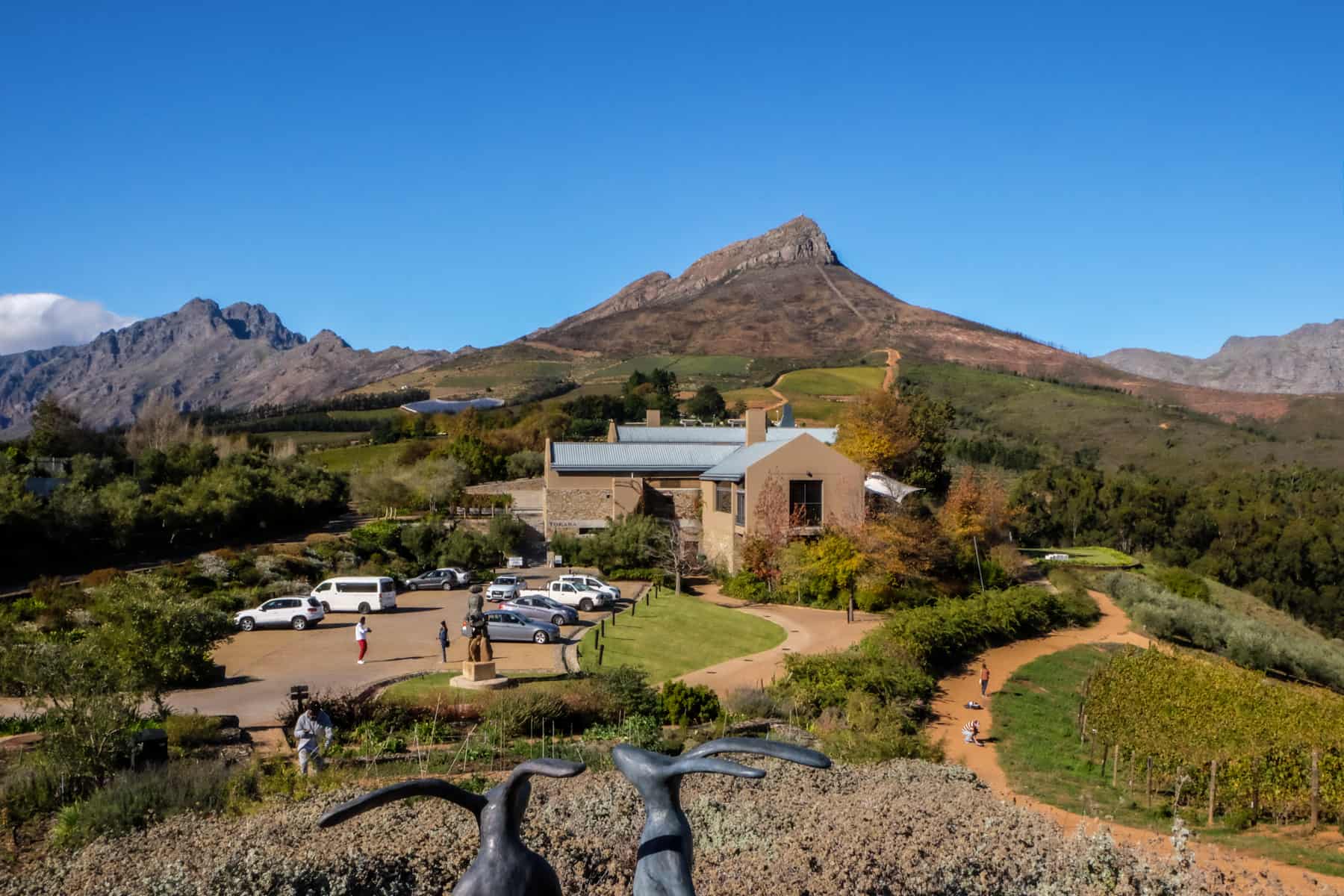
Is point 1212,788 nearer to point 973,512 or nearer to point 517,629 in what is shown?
point 517,629

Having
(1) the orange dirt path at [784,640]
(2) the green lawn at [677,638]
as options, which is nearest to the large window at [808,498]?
(1) the orange dirt path at [784,640]

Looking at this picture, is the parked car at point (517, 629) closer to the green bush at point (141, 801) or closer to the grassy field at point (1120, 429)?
the green bush at point (141, 801)

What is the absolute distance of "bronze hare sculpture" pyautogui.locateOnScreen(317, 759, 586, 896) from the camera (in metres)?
5.23

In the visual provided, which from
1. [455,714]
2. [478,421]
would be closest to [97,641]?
[455,714]

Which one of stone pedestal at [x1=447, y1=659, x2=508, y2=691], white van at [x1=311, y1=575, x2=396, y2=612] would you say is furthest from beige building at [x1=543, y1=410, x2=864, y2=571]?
stone pedestal at [x1=447, y1=659, x2=508, y2=691]

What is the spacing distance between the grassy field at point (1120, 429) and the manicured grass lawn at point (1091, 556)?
88.9 feet

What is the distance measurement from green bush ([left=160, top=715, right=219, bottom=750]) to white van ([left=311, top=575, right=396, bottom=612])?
1710 centimetres

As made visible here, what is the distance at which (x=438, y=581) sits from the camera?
4081 cm

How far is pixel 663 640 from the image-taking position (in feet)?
97.7

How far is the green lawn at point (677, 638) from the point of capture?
27062 mm

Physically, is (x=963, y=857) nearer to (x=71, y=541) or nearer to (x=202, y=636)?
(x=202, y=636)

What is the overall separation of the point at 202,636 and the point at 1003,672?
25014 millimetres

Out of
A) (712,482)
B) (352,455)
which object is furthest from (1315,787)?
(352,455)

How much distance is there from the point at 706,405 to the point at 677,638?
2932 inches
